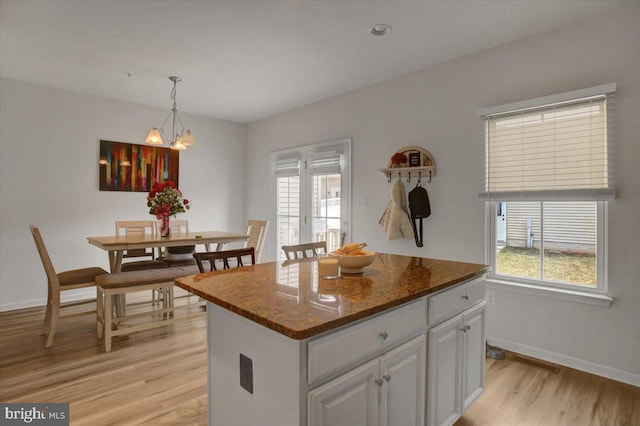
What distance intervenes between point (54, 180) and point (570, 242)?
211 inches

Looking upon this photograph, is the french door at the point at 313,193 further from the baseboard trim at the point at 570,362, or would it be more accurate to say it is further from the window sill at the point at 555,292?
the baseboard trim at the point at 570,362

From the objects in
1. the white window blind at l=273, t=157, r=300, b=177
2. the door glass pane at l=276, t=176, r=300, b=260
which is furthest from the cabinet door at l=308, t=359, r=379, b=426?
the white window blind at l=273, t=157, r=300, b=177

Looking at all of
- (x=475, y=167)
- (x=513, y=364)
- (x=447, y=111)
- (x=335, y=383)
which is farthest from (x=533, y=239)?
(x=335, y=383)

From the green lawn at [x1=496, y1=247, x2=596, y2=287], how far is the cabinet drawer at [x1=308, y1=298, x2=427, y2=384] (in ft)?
6.04

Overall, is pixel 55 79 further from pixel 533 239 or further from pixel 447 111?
pixel 533 239

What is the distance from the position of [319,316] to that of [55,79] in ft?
14.4

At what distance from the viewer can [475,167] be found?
310cm

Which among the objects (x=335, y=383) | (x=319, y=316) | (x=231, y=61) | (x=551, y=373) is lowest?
(x=551, y=373)

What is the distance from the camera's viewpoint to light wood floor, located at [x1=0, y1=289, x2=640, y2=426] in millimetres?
1995

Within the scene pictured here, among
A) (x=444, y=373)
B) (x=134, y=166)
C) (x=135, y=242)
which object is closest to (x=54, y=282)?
(x=135, y=242)

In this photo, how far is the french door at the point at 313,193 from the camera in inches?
169

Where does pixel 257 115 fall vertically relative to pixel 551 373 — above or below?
above

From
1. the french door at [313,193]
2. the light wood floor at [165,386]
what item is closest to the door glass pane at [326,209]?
the french door at [313,193]

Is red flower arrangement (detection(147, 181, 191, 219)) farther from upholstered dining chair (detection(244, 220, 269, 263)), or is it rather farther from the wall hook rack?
the wall hook rack
